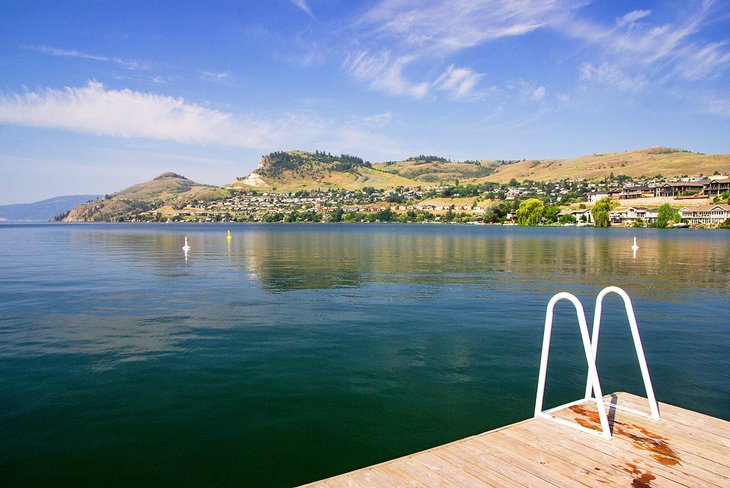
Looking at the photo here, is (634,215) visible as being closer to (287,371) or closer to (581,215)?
(581,215)

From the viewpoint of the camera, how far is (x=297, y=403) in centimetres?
1096

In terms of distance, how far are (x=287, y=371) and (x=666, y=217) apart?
610ft

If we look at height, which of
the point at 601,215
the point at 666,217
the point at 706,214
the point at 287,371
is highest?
the point at 601,215

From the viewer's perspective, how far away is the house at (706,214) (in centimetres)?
15614

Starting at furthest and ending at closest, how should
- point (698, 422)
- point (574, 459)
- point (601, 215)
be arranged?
1. point (601, 215)
2. point (698, 422)
3. point (574, 459)

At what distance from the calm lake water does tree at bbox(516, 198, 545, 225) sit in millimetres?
164244

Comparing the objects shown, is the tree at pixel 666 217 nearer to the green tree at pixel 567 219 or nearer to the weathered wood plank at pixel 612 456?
the green tree at pixel 567 219

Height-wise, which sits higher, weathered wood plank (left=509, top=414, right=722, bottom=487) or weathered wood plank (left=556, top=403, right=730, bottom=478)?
weathered wood plank (left=509, top=414, right=722, bottom=487)

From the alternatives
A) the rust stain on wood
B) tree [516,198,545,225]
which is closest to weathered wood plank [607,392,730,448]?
the rust stain on wood

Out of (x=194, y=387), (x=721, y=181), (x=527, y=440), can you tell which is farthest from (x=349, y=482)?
(x=721, y=181)

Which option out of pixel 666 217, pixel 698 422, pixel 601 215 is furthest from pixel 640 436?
pixel 666 217

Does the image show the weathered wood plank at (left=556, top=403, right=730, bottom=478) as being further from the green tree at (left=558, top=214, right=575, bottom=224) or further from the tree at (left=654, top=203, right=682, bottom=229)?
the green tree at (left=558, top=214, right=575, bottom=224)

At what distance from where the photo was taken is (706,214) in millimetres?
159375

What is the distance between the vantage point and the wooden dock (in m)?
6.21
